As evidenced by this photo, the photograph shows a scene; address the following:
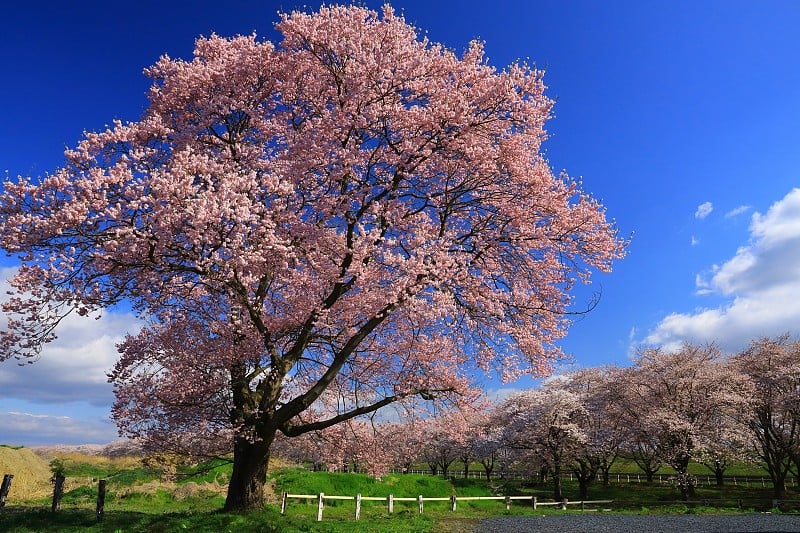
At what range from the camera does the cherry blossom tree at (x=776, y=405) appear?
41469 millimetres

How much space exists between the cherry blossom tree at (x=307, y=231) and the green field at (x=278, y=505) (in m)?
2.39

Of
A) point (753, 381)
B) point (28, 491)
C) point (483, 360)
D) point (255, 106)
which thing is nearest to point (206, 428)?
point (483, 360)

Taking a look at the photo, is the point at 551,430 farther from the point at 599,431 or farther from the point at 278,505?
the point at 278,505

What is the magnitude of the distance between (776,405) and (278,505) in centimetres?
3927

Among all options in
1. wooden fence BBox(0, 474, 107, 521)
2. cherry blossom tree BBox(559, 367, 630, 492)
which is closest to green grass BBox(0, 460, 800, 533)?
wooden fence BBox(0, 474, 107, 521)

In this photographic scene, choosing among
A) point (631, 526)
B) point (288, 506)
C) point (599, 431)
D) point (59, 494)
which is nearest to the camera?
point (59, 494)

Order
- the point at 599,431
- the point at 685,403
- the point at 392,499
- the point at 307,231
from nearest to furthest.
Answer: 1. the point at 307,231
2. the point at 392,499
3. the point at 685,403
4. the point at 599,431

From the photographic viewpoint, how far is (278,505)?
90.7 feet

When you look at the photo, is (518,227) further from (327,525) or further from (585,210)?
(327,525)

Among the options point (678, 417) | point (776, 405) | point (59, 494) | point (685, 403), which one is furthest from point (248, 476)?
point (776, 405)

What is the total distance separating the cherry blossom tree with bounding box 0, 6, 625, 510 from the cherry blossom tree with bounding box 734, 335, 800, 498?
35474 millimetres

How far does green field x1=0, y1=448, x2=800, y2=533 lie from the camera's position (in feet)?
54.2

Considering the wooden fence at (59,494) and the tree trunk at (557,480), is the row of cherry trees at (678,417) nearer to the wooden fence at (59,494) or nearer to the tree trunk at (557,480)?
the tree trunk at (557,480)

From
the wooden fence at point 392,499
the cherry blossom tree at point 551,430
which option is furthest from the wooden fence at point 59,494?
the cherry blossom tree at point 551,430
